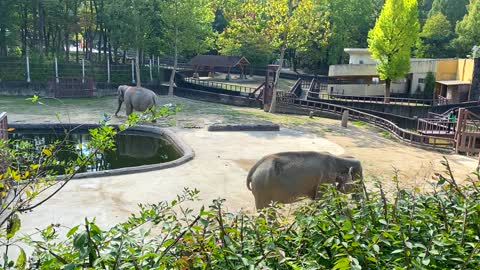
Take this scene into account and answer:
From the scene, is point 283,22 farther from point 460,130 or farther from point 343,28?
point 343,28

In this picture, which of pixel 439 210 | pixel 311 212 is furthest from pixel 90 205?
pixel 439 210

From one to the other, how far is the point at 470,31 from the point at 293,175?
1678 inches

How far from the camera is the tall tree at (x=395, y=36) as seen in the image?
32062 mm

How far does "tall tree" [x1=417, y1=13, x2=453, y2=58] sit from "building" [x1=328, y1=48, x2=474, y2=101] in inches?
466

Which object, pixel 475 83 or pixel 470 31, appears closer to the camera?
pixel 475 83

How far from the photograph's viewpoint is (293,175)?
26.9 feet

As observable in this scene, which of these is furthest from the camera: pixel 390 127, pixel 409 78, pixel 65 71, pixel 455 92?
pixel 409 78

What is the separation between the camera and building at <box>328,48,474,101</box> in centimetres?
3366

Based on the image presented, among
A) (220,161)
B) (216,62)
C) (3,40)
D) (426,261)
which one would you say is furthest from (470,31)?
(426,261)

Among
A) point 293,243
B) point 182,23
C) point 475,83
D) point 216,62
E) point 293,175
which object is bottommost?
point 293,175

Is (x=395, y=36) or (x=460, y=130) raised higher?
(x=395, y=36)

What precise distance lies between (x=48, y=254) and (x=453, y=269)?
93.1 inches

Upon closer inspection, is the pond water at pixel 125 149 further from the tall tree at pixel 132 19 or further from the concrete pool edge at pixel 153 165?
the tall tree at pixel 132 19

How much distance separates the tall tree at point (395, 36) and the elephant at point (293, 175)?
25.7 meters
